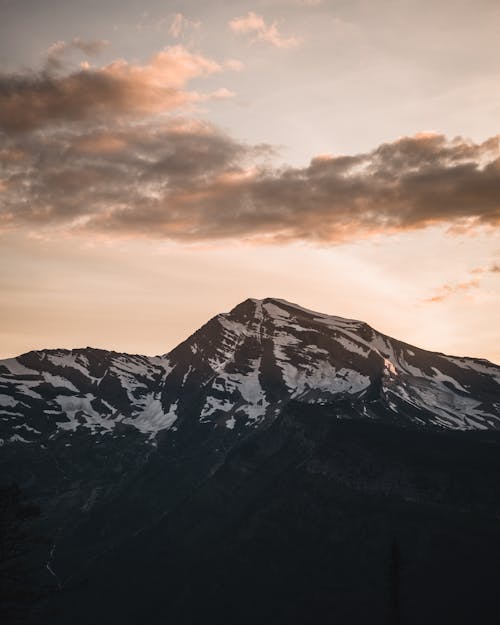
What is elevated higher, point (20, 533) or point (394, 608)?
point (20, 533)

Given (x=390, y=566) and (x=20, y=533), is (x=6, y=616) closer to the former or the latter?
(x=20, y=533)

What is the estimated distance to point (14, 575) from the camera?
165ft

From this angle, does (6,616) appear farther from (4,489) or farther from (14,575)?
(4,489)

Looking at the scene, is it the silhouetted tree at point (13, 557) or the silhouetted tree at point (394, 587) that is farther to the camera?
the silhouetted tree at point (394, 587)

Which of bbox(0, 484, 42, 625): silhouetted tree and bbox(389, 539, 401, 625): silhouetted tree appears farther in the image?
bbox(389, 539, 401, 625): silhouetted tree

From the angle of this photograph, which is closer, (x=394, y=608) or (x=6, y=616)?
(x=6, y=616)

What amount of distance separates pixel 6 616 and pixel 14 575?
2.81m

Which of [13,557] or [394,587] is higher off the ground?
[13,557]

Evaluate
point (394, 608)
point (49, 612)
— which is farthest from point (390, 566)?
Answer: point (49, 612)

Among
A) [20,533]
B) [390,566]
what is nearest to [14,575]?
[20,533]

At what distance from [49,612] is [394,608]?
1126 inches

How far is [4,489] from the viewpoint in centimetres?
5162

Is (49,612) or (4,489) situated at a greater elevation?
(4,489)

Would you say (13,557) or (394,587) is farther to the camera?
(394,587)
